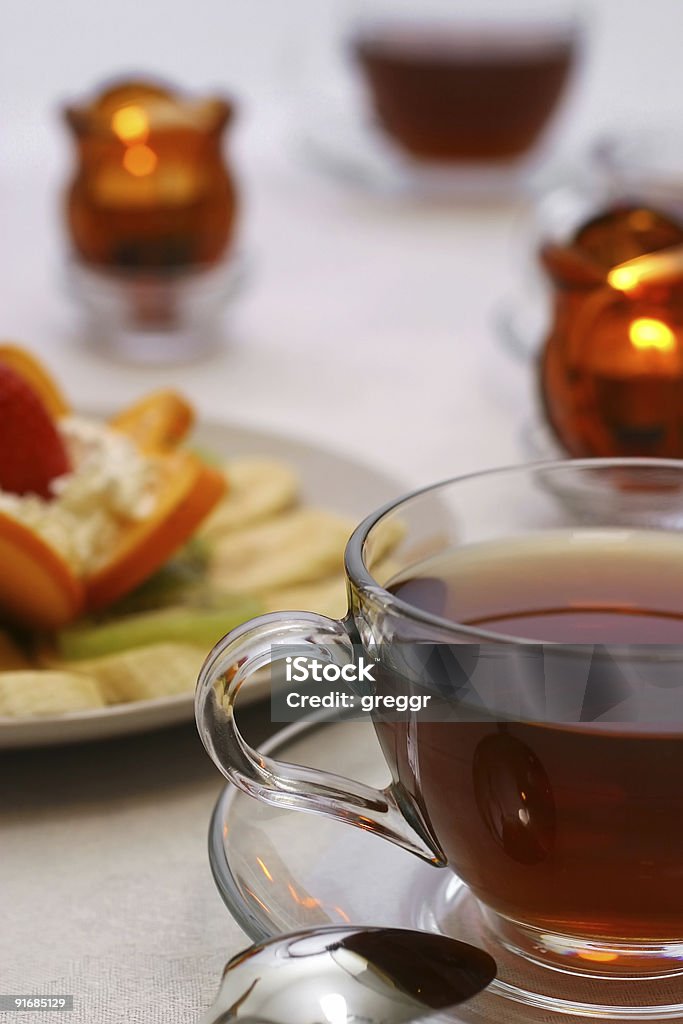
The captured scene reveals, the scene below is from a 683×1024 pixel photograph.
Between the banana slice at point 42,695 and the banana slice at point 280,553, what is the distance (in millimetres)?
152

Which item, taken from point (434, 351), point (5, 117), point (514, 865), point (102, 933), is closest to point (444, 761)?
point (514, 865)

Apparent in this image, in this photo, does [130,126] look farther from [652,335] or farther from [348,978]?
[348,978]

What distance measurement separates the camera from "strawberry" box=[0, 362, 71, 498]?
67cm

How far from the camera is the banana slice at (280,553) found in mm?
701

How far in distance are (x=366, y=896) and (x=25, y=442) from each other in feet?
1.00

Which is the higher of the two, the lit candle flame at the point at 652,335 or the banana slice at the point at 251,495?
the lit candle flame at the point at 652,335

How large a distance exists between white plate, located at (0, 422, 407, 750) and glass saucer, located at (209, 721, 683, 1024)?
0.04 m

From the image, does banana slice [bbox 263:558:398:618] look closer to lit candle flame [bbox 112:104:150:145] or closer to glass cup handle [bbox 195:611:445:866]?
glass cup handle [bbox 195:611:445:866]

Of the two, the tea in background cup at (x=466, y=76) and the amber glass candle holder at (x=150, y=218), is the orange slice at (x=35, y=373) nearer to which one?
the amber glass candle holder at (x=150, y=218)

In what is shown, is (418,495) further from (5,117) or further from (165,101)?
(5,117)

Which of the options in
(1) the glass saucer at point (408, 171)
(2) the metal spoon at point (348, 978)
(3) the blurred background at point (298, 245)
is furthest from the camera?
(1) the glass saucer at point (408, 171)

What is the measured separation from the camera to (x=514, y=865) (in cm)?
42

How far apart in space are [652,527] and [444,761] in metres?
0.15

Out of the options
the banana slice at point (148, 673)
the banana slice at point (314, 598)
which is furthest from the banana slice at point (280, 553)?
the banana slice at point (148, 673)
